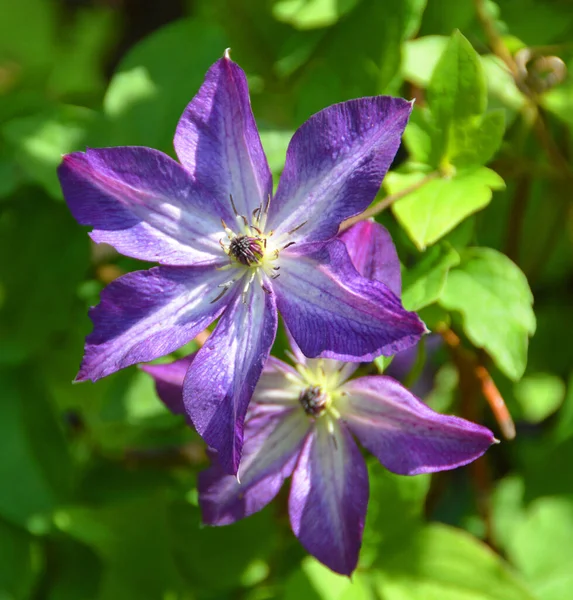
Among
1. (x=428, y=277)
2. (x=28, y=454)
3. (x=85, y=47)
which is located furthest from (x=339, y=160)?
(x=85, y=47)

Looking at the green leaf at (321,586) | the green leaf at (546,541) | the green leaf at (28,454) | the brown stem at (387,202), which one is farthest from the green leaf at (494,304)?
the green leaf at (28,454)

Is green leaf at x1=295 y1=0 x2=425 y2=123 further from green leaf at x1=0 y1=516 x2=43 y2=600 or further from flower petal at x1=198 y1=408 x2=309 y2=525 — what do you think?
green leaf at x1=0 y1=516 x2=43 y2=600

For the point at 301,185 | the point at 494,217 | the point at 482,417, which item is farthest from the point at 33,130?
the point at 482,417

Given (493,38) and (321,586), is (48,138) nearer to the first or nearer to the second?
(493,38)

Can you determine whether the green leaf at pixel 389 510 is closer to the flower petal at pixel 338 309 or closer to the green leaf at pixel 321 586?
the green leaf at pixel 321 586

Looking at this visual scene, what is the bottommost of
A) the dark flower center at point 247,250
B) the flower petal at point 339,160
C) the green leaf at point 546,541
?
the green leaf at point 546,541
